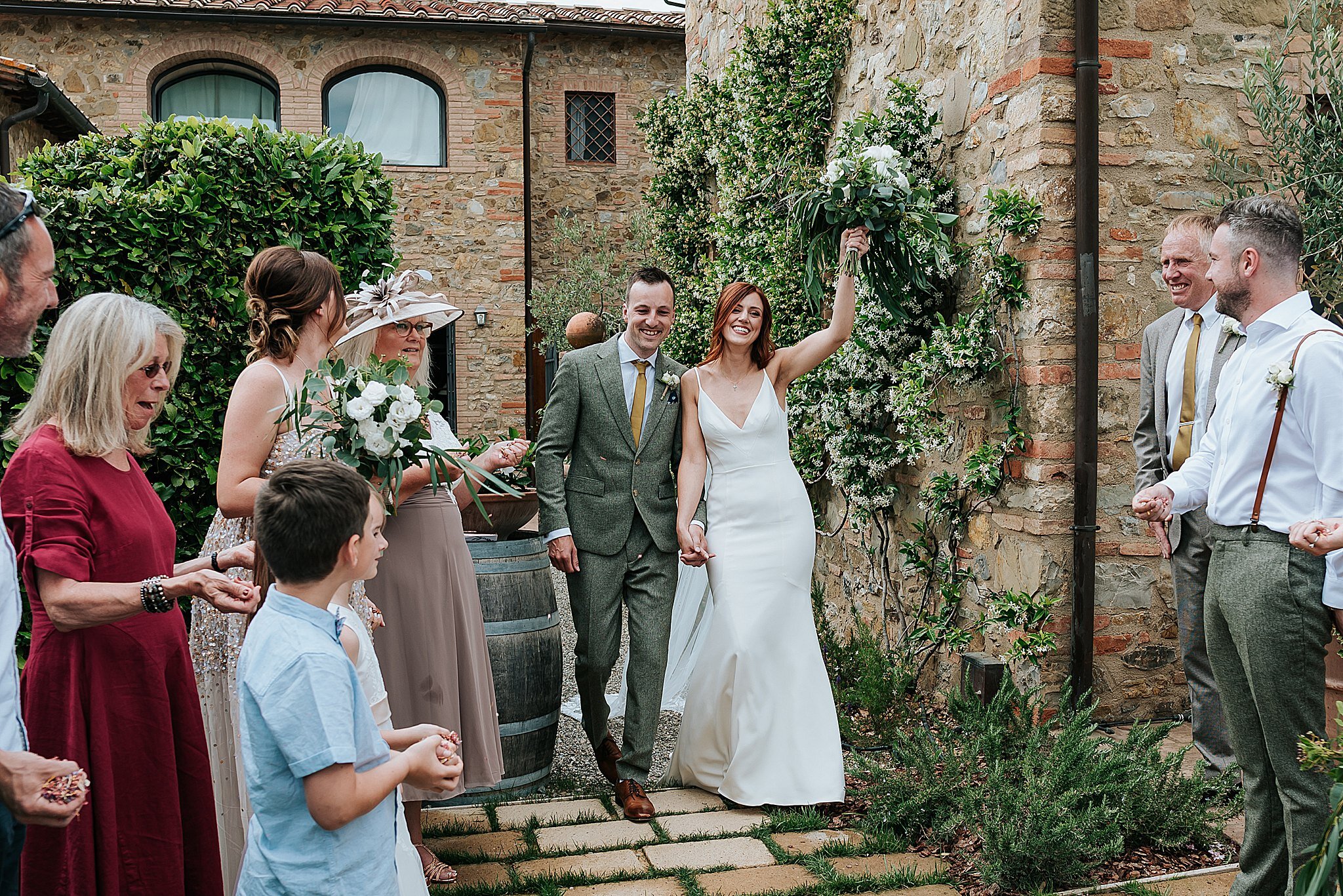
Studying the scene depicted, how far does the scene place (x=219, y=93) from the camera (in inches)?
548

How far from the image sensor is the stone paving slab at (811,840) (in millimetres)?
3627

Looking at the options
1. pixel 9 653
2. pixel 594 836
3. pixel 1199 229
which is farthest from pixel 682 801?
pixel 1199 229

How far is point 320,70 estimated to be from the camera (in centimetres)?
1376

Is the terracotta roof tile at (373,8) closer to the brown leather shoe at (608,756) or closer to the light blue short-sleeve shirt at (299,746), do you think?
the brown leather shoe at (608,756)

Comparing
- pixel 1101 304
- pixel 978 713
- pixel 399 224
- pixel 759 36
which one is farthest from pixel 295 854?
pixel 399 224

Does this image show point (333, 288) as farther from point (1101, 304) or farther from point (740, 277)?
point (740, 277)

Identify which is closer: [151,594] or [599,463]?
[151,594]

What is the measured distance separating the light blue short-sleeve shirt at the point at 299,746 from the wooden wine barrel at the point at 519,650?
2184mm

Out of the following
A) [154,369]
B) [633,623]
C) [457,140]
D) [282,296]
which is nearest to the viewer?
[154,369]

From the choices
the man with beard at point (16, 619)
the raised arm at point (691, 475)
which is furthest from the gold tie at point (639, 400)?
the man with beard at point (16, 619)

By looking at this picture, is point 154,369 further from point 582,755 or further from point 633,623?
point 582,755

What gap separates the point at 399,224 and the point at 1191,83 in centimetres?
1087

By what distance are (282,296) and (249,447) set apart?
46 cm

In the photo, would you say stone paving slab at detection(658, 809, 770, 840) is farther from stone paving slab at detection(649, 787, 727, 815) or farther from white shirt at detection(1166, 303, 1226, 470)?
white shirt at detection(1166, 303, 1226, 470)
